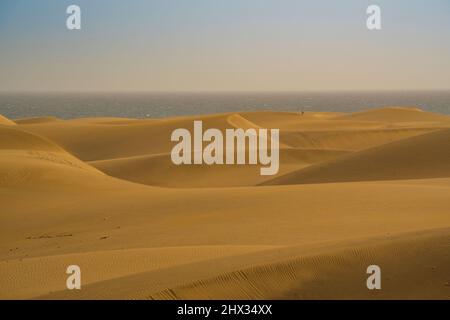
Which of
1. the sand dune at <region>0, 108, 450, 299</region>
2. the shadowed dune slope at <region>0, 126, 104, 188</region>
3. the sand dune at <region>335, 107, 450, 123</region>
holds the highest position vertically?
the sand dune at <region>335, 107, 450, 123</region>

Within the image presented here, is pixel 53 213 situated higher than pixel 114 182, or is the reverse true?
pixel 114 182

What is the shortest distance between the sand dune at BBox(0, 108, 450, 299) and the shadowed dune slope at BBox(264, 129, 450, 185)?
0.07m

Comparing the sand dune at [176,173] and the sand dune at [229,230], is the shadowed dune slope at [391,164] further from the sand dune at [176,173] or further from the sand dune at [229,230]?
the sand dune at [176,173]

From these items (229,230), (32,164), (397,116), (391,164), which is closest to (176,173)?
(391,164)

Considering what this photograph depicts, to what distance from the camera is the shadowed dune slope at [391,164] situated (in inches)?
843

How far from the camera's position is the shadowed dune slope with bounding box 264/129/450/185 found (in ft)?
70.2

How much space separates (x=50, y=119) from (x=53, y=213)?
4505 centimetres

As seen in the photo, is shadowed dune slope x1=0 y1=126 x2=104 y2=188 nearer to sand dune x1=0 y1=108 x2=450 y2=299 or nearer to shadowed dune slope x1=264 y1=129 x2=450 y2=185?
sand dune x1=0 y1=108 x2=450 y2=299

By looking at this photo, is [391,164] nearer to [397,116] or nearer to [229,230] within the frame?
[229,230]

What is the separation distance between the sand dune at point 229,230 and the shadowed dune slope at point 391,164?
0.07 meters

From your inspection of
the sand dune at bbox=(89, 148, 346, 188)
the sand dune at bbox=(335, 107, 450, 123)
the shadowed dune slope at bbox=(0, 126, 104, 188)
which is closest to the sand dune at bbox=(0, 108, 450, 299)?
the shadowed dune slope at bbox=(0, 126, 104, 188)
